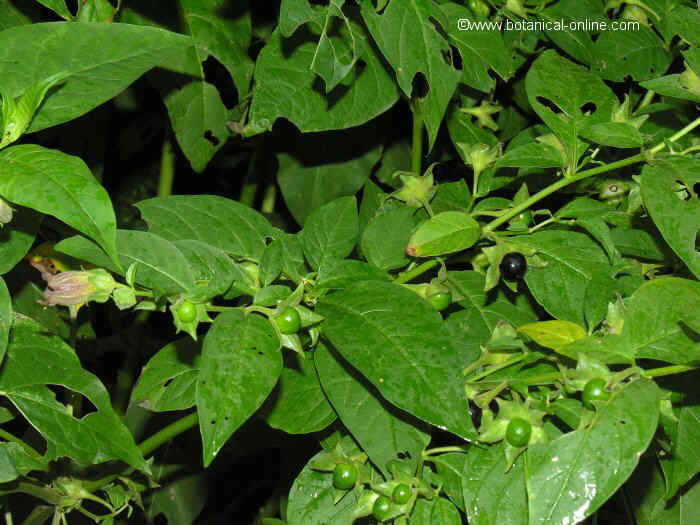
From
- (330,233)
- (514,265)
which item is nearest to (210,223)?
(330,233)

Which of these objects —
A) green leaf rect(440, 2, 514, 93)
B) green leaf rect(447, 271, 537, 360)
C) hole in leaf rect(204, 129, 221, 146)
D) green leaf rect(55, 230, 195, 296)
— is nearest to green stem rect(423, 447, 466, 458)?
green leaf rect(447, 271, 537, 360)

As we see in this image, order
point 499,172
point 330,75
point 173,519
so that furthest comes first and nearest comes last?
point 173,519
point 499,172
point 330,75

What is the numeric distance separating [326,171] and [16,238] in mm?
583

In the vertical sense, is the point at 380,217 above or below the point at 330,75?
below

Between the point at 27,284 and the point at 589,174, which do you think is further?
the point at 27,284

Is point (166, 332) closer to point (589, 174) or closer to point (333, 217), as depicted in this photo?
point (333, 217)

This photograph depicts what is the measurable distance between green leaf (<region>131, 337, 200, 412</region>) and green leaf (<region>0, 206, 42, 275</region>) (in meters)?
0.21

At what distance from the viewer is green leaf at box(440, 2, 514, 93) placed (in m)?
1.18

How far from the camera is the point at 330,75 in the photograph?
1.03 m

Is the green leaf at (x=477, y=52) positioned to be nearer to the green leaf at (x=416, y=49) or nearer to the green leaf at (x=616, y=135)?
the green leaf at (x=416, y=49)

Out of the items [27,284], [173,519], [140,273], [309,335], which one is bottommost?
[173,519]

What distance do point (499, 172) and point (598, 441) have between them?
1.57 ft

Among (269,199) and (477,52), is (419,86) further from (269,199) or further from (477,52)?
(269,199)

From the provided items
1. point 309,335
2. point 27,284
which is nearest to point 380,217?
point 309,335
